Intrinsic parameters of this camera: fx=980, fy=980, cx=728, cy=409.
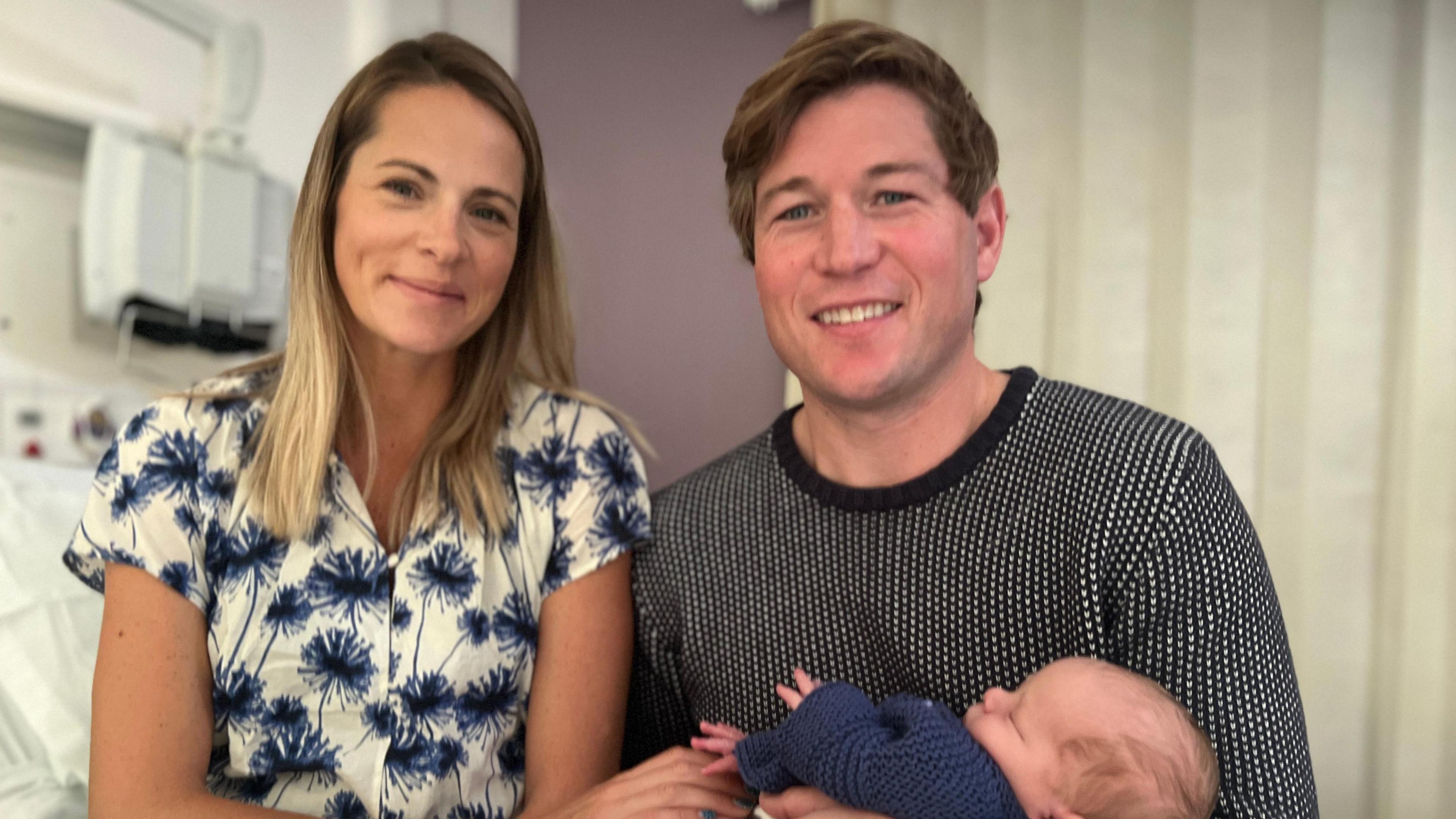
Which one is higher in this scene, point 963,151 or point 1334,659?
point 963,151

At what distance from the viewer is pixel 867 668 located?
1.31 m

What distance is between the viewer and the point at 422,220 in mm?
1405

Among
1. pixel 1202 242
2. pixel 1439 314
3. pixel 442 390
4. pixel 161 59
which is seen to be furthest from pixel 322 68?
pixel 1439 314

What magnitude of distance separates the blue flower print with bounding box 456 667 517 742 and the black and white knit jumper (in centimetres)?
22

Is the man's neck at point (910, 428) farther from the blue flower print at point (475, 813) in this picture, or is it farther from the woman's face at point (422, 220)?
the blue flower print at point (475, 813)

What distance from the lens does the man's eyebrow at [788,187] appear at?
1.30m

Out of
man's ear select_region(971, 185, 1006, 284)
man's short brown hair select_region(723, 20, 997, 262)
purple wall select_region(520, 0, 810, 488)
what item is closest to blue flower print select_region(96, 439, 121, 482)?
man's short brown hair select_region(723, 20, 997, 262)

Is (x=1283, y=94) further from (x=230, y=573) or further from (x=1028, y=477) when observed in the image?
(x=230, y=573)

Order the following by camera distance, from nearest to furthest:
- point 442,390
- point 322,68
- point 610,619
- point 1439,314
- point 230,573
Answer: point 230,573, point 610,619, point 442,390, point 1439,314, point 322,68

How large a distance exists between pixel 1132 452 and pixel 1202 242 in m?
0.96

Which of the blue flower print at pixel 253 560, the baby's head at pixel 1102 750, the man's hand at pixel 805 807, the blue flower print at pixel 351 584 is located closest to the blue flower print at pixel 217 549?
the blue flower print at pixel 253 560

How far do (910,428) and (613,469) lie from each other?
1.58 ft

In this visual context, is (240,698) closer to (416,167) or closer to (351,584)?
(351,584)

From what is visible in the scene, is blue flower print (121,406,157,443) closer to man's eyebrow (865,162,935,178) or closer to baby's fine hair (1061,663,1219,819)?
man's eyebrow (865,162,935,178)
